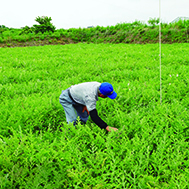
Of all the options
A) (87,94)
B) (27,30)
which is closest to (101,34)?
(27,30)

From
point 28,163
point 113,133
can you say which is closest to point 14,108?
point 28,163

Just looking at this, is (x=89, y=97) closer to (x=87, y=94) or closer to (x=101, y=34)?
(x=87, y=94)

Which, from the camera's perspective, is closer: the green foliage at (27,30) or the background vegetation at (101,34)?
the background vegetation at (101,34)

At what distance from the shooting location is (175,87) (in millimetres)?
4465

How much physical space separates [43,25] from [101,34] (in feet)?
23.1

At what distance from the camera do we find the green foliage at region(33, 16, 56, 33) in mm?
18991

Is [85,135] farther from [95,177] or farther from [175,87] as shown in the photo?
[175,87]

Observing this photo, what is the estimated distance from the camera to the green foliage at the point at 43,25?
62.3 feet

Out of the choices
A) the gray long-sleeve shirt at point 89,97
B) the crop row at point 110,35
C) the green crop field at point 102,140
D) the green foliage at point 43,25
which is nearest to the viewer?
the green crop field at point 102,140

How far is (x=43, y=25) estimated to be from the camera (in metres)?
19.1

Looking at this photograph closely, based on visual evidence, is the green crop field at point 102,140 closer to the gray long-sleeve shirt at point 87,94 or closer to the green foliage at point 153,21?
the gray long-sleeve shirt at point 87,94

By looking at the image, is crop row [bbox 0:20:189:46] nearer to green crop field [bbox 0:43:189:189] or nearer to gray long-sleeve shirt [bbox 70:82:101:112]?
green crop field [bbox 0:43:189:189]

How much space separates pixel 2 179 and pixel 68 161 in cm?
77

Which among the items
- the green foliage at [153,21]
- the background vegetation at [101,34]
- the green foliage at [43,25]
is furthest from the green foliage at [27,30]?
the green foliage at [153,21]
